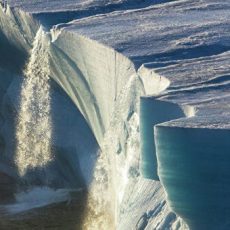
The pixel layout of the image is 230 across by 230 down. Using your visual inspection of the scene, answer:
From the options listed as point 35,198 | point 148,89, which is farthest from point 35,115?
point 148,89

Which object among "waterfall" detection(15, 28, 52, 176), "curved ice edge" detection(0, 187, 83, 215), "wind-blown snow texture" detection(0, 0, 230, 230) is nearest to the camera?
"wind-blown snow texture" detection(0, 0, 230, 230)

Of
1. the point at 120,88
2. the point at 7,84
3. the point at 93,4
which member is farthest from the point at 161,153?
the point at 7,84

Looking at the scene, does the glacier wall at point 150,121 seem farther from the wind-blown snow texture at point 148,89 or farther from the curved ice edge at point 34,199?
the curved ice edge at point 34,199

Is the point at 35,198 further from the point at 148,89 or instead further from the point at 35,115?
the point at 148,89

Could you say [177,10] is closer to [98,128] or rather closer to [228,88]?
[98,128]

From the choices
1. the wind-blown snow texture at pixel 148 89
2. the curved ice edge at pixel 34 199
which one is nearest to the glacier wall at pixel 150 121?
the wind-blown snow texture at pixel 148 89

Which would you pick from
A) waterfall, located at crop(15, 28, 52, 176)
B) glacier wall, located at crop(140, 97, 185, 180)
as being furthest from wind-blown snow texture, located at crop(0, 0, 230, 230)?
waterfall, located at crop(15, 28, 52, 176)

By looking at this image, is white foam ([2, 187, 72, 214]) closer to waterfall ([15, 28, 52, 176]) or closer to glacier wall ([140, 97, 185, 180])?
waterfall ([15, 28, 52, 176])
